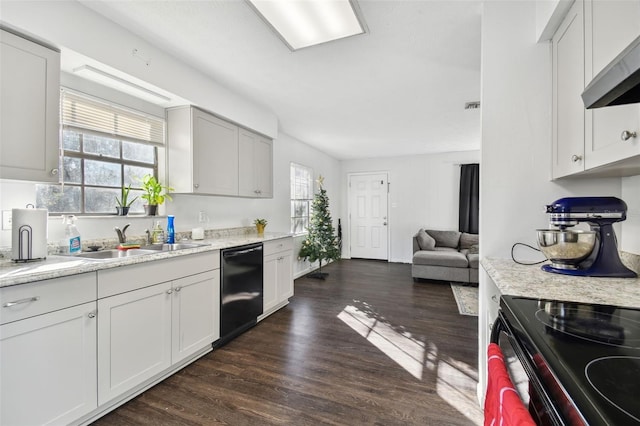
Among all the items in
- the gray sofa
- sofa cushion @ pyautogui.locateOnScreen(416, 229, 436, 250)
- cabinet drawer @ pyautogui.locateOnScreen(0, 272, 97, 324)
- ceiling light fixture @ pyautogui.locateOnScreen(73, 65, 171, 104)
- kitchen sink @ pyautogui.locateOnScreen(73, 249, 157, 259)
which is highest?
ceiling light fixture @ pyautogui.locateOnScreen(73, 65, 171, 104)

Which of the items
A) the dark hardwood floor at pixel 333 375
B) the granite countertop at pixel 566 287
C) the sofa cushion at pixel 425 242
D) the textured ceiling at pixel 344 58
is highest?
the textured ceiling at pixel 344 58

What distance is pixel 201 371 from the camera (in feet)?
7.21

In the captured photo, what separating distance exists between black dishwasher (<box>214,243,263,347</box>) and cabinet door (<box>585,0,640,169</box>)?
2507 mm

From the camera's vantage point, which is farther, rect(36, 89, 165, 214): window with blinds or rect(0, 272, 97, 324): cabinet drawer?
rect(36, 89, 165, 214): window with blinds

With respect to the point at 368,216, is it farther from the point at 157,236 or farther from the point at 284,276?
the point at 157,236

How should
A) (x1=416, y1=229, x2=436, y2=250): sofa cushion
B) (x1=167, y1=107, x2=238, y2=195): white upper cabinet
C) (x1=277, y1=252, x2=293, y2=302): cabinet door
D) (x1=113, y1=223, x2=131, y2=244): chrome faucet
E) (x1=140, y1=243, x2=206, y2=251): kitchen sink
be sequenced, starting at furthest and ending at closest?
(x1=416, y1=229, x2=436, y2=250): sofa cushion < (x1=277, y1=252, x2=293, y2=302): cabinet door < (x1=167, y1=107, x2=238, y2=195): white upper cabinet < (x1=140, y1=243, x2=206, y2=251): kitchen sink < (x1=113, y1=223, x2=131, y2=244): chrome faucet

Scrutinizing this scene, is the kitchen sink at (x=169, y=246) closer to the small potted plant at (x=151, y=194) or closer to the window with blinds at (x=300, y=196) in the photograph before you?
the small potted plant at (x=151, y=194)

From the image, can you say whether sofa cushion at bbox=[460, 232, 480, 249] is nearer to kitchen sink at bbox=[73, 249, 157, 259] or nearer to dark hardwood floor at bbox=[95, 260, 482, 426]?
dark hardwood floor at bbox=[95, 260, 482, 426]

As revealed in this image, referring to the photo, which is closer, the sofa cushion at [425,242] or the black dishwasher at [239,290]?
the black dishwasher at [239,290]

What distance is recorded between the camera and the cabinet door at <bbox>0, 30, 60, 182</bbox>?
154 cm

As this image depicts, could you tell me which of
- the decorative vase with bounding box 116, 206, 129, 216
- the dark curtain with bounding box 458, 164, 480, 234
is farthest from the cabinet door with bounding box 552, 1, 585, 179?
the dark curtain with bounding box 458, 164, 480, 234

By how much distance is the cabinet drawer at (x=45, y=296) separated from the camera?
130 cm

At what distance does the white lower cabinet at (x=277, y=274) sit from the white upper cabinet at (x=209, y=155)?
720mm

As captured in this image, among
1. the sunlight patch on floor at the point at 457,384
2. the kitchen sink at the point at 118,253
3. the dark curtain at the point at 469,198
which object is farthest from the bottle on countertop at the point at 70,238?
the dark curtain at the point at 469,198
